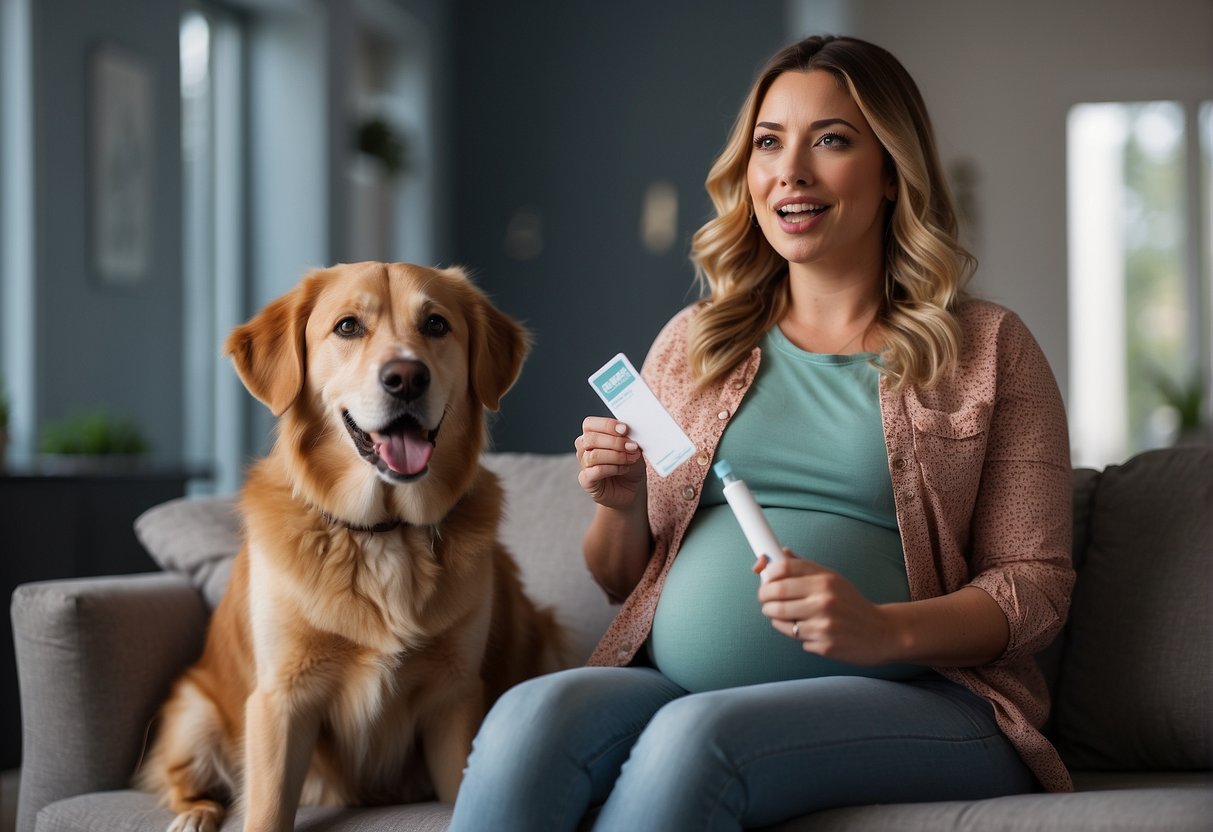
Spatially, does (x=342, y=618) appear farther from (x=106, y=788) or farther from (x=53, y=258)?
(x=53, y=258)

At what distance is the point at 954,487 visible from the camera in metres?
1.52

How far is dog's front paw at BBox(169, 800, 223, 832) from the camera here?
156 cm

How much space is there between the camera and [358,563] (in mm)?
1561

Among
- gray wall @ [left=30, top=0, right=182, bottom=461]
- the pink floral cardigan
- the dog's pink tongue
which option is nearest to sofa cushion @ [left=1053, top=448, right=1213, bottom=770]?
the pink floral cardigan

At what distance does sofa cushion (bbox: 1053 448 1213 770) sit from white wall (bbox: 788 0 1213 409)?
4.78m

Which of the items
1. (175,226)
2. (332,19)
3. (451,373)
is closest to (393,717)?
(451,373)

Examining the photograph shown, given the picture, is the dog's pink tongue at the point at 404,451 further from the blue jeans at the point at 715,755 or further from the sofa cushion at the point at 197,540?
the sofa cushion at the point at 197,540

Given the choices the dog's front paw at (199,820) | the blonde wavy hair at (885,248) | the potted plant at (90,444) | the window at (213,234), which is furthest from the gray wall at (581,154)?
the dog's front paw at (199,820)

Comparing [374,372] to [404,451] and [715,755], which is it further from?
[715,755]

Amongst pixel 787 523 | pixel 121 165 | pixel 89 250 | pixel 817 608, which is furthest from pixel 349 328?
pixel 121 165

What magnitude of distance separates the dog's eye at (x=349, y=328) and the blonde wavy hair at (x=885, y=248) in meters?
0.45

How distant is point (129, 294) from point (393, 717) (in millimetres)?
3198

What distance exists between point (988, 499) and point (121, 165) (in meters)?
3.58

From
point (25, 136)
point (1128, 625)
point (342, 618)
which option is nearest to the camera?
point (342, 618)
